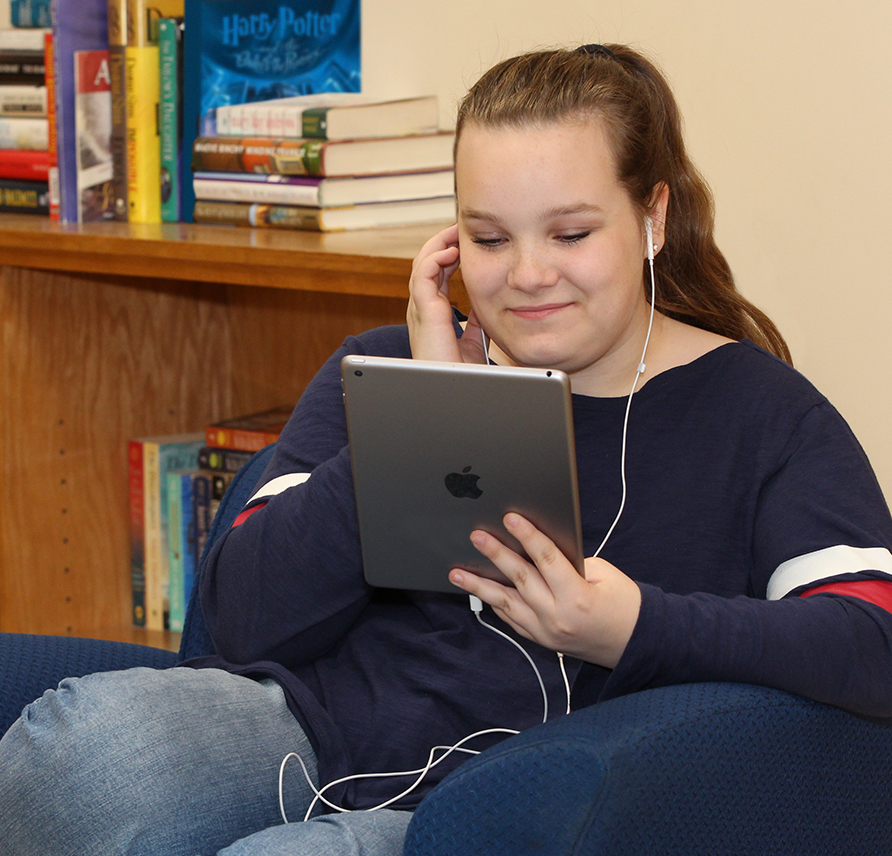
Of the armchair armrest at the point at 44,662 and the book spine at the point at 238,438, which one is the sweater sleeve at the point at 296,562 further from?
the book spine at the point at 238,438

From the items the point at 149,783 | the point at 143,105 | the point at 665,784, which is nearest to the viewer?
the point at 665,784

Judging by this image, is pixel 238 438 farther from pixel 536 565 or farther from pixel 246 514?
pixel 536 565

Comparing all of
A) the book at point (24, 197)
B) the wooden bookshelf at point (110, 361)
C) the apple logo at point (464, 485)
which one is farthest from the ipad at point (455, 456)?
the book at point (24, 197)

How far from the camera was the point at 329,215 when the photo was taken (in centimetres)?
163

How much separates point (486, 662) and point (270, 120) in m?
0.95

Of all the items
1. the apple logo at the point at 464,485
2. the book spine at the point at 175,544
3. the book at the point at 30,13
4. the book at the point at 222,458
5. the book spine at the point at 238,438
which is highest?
the book at the point at 30,13

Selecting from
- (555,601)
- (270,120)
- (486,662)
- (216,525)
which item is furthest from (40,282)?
(555,601)

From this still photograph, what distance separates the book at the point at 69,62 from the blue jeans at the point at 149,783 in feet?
3.57

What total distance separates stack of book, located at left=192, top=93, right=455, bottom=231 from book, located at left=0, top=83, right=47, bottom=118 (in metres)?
0.29

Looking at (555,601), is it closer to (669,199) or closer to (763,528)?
(763,528)

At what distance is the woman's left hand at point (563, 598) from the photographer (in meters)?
0.84

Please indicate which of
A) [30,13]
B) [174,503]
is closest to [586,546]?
[174,503]

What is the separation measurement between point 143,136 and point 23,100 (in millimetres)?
211

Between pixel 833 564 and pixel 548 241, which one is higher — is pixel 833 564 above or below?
below
